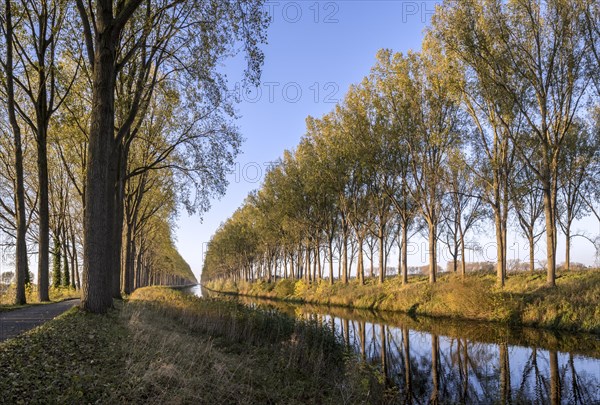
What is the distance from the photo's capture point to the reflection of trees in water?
8805 millimetres

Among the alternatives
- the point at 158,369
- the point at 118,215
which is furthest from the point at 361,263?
the point at 158,369

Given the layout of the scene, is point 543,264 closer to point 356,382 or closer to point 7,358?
point 356,382

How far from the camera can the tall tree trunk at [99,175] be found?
11758mm

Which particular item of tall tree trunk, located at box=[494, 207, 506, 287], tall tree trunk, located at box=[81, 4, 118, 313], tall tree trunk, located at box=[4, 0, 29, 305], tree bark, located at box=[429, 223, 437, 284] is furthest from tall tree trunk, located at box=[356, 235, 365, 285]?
tall tree trunk, located at box=[81, 4, 118, 313]

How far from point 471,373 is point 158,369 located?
8379 millimetres

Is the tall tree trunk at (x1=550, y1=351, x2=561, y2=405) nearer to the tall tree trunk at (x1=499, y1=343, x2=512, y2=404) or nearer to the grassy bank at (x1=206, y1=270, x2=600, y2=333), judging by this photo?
the tall tree trunk at (x1=499, y1=343, x2=512, y2=404)

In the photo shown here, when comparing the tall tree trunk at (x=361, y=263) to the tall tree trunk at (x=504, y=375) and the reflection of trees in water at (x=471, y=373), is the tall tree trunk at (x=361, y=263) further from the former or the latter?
the tall tree trunk at (x=504, y=375)

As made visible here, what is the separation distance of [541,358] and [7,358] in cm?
1351

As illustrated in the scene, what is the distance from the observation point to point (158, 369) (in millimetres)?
6504

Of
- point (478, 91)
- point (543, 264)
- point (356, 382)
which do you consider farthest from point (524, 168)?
point (356, 382)

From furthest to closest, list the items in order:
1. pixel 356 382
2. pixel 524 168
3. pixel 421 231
→ pixel 421 231, pixel 524 168, pixel 356 382

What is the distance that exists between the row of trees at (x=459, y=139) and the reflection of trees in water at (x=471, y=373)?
9.95 m

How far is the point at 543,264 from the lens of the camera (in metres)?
32.2

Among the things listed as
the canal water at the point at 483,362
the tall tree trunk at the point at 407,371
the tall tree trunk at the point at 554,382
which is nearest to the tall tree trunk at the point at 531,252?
the canal water at the point at 483,362
